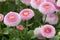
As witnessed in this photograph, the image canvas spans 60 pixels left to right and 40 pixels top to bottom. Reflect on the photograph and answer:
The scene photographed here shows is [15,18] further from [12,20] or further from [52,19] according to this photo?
[52,19]

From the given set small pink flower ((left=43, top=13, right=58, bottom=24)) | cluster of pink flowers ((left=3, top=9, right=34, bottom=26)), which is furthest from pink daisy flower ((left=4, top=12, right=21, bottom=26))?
small pink flower ((left=43, top=13, right=58, bottom=24))

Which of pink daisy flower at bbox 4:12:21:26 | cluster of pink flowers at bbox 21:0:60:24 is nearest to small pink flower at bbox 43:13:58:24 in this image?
cluster of pink flowers at bbox 21:0:60:24

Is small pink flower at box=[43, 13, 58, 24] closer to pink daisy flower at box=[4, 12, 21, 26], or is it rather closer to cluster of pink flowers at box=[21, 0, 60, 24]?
cluster of pink flowers at box=[21, 0, 60, 24]

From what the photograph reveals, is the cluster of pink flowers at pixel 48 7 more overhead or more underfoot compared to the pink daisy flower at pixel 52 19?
more overhead

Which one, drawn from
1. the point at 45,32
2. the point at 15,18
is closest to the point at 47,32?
the point at 45,32

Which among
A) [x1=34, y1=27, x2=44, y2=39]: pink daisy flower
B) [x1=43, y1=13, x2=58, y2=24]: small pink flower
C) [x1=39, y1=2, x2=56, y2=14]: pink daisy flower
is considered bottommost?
[x1=34, y1=27, x2=44, y2=39]: pink daisy flower

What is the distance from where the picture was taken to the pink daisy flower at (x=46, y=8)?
723mm

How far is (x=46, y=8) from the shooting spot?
28.6 inches

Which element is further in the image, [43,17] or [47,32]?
[43,17]

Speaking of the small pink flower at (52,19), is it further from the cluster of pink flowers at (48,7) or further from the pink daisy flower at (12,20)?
the pink daisy flower at (12,20)

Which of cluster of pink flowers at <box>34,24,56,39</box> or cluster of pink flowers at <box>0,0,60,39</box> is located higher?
cluster of pink flowers at <box>0,0,60,39</box>

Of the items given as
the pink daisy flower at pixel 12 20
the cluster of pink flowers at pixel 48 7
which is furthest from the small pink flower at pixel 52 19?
the pink daisy flower at pixel 12 20

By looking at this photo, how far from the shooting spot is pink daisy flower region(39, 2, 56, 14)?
723 mm

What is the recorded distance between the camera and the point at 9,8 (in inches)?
36.9
